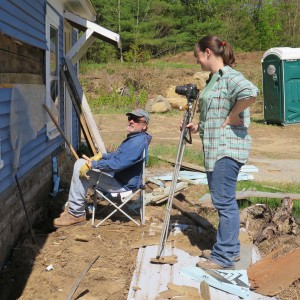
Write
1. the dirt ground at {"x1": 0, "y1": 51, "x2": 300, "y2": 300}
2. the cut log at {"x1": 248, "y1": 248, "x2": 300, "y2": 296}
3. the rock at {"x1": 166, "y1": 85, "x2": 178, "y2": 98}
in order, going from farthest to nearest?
the rock at {"x1": 166, "y1": 85, "x2": 178, "y2": 98} < the dirt ground at {"x1": 0, "y1": 51, "x2": 300, "y2": 300} < the cut log at {"x1": 248, "y1": 248, "x2": 300, "y2": 296}

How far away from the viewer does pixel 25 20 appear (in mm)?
5246

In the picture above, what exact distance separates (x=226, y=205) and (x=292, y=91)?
13.6 meters

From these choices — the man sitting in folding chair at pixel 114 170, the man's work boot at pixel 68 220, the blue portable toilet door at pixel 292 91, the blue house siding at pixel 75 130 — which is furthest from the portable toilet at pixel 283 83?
the man's work boot at pixel 68 220

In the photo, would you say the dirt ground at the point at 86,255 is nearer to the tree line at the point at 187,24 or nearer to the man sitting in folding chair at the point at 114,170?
the man sitting in folding chair at the point at 114,170

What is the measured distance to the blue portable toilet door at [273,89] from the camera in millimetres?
16527

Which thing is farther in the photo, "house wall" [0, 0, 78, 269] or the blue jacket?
the blue jacket

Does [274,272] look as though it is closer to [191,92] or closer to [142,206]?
[191,92]

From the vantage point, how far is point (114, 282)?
13.0ft

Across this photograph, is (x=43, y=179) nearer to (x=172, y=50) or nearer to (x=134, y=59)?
(x=134, y=59)

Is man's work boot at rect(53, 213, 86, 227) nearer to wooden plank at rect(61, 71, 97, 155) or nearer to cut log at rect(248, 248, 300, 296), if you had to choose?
cut log at rect(248, 248, 300, 296)

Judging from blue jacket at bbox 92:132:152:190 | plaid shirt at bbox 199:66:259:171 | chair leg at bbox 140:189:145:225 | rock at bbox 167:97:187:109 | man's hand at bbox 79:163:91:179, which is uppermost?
rock at bbox 167:97:187:109

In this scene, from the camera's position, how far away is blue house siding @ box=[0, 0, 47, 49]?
4.35 metres

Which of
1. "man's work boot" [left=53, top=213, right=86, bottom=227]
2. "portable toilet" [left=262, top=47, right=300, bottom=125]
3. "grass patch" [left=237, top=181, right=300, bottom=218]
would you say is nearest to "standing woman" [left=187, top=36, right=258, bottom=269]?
"man's work boot" [left=53, top=213, right=86, bottom=227]

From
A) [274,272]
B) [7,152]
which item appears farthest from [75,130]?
[274,272]
